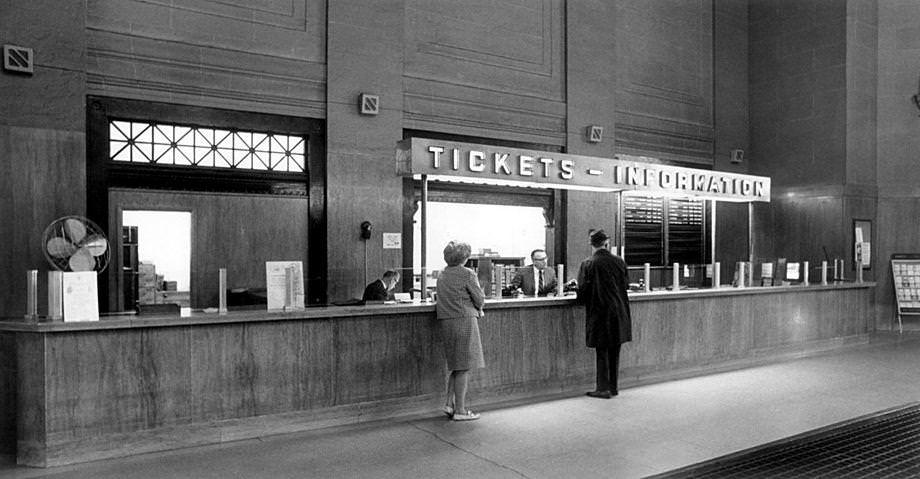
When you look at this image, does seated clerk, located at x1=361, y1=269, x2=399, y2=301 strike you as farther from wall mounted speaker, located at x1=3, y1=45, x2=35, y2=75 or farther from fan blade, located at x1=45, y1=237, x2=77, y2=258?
wall mounted speaker, located at x1=3, y1=45, x2=35, y2=75

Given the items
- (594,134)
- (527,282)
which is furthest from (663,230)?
(527,282)

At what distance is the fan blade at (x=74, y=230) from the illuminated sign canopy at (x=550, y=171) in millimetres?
2871

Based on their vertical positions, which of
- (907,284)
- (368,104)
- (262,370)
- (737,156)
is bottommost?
(262,370)

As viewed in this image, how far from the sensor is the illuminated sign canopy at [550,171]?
6.81 meters

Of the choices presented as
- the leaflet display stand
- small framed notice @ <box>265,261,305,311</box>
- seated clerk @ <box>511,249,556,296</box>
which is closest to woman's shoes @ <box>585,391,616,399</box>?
seated clerk @ <box>511,249,556,296</box>

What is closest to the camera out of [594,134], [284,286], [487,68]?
[284,286]

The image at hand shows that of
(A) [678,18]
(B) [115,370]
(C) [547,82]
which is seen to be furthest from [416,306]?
(A) [678,18]

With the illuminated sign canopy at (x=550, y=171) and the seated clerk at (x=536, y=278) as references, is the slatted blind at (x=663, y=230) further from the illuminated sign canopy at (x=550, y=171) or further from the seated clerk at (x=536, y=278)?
the seated clerk at (x=536, y=278)

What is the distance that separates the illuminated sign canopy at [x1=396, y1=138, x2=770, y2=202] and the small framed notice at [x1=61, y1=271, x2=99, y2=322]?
116 inches

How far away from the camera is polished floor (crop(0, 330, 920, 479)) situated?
4754 mm

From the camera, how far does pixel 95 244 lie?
18.7 ft

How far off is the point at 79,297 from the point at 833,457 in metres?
5.67

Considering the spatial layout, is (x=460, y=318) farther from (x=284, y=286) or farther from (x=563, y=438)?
(x=284, y=286)

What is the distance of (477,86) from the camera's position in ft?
32.7
